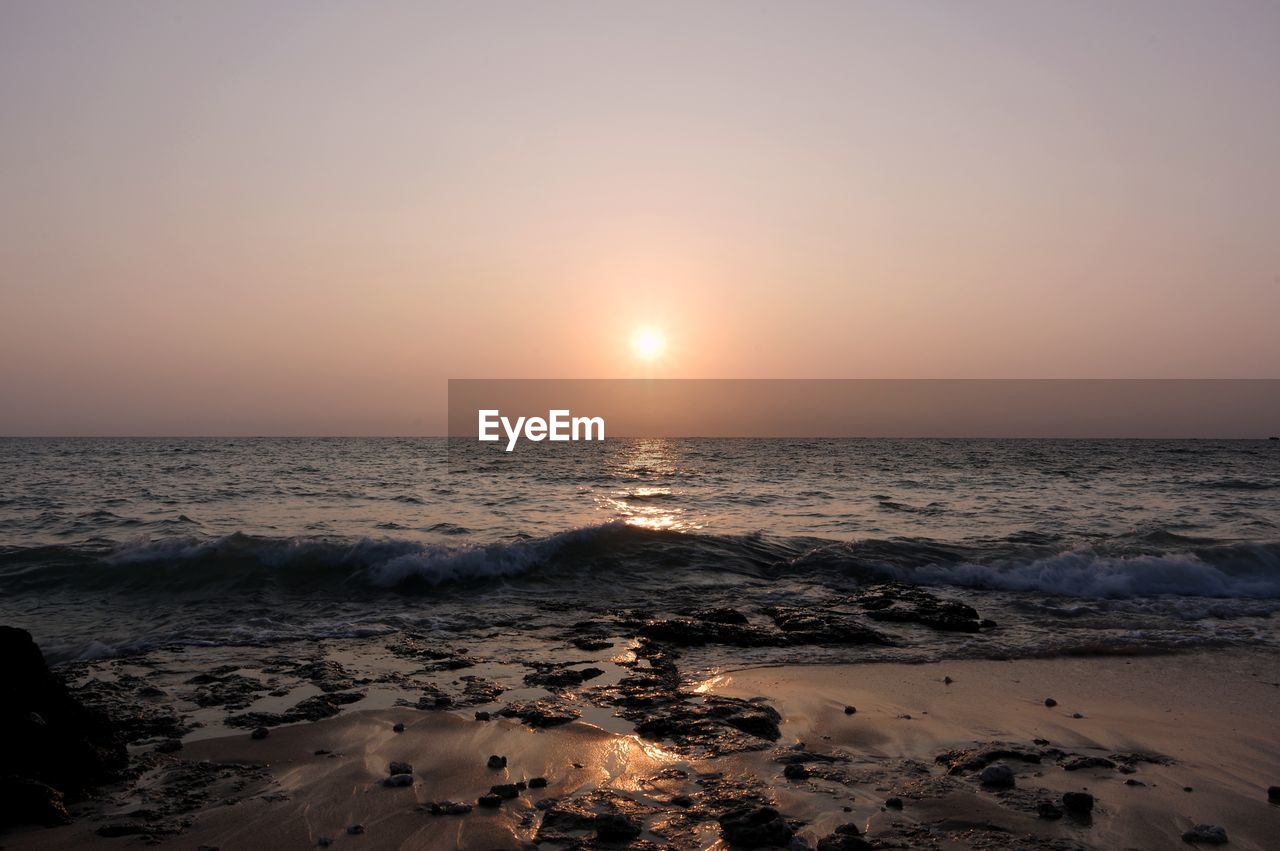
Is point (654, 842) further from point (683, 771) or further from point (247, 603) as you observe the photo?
point (247, 603)

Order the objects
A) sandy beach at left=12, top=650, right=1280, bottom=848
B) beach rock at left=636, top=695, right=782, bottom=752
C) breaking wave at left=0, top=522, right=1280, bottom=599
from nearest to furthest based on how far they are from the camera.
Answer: sandy beach at left=12, top=650, right=1280, bottom=848, beach rock at left=636, top=695, right=782, bottom=752, breaking wave at left=0, top=522, right=1280, bottom=599

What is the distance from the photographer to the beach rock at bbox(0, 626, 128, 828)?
220 inches

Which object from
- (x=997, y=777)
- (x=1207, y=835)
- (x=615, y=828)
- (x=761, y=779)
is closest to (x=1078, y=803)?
(x=997, y=777)

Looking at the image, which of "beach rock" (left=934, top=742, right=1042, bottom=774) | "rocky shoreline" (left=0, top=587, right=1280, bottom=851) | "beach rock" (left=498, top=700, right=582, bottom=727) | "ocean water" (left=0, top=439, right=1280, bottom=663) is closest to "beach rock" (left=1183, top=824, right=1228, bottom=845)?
"rocky shoreline" (left=0, top=587, right=1280, bottom=851)

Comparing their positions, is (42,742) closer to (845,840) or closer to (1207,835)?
(845,840)

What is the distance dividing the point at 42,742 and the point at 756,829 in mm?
5380

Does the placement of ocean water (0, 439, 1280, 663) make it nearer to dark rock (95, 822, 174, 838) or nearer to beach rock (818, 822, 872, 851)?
beach rock (818, 822, 872, 851)

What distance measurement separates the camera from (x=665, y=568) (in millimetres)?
17469

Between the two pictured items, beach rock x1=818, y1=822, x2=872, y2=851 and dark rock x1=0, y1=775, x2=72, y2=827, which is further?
dark rock x1=0, y1=775, x2=72, y2=827

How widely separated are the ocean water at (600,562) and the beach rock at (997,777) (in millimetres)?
4252

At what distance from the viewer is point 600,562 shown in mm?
17688

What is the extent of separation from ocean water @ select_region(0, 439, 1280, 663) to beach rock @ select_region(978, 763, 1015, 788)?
4.25 meters

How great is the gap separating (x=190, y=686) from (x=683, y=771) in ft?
19.2

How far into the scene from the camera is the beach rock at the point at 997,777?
619 cm
